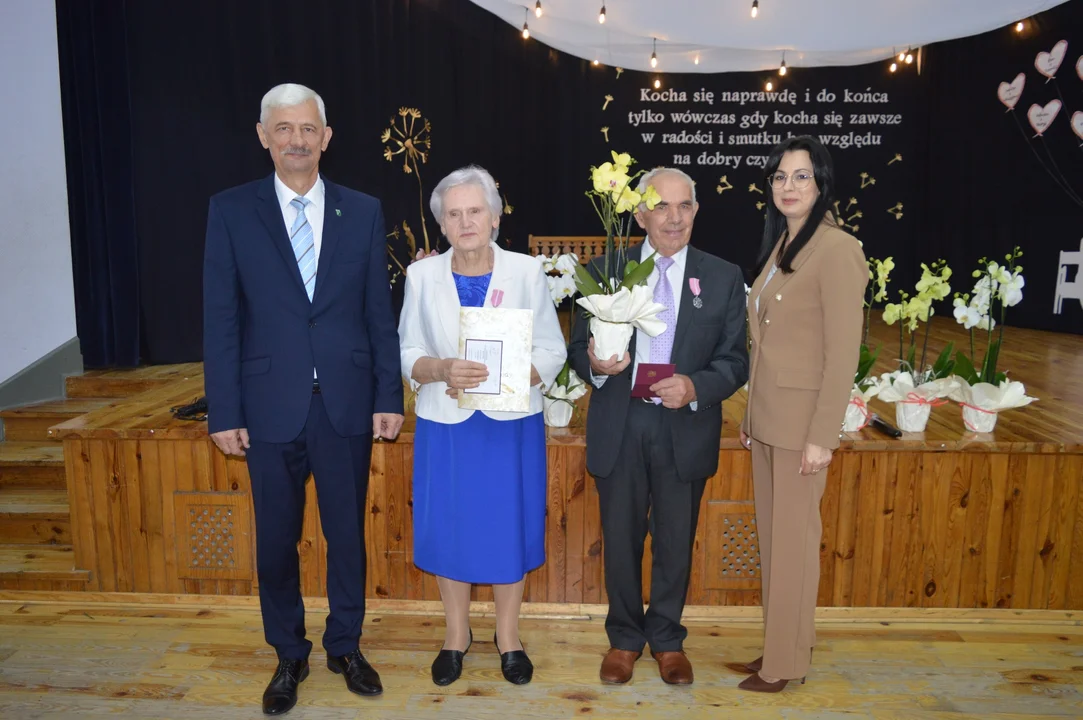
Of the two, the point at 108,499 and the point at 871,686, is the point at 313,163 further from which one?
the point at 871,686

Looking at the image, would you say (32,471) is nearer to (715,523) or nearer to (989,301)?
(715,523)

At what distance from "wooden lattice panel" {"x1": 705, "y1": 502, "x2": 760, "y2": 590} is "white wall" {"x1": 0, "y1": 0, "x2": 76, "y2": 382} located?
13.2ft

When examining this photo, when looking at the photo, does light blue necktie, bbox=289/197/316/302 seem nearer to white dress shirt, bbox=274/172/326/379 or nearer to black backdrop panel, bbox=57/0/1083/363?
white dress shirt, bbox=274/172/326/379

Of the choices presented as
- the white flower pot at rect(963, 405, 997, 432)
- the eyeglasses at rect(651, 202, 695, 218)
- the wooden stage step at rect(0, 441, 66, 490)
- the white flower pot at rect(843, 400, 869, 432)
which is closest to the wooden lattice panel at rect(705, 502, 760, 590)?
the white flower pot at rect(843, 400, 869, 432)

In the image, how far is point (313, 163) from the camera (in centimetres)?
212

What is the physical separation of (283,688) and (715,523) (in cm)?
156

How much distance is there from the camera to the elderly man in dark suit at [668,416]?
2.20m

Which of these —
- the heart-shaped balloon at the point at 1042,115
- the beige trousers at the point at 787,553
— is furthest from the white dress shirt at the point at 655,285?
the heart-shaped balloon at the point at 1042,115

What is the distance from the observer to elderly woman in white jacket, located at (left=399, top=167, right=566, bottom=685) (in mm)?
2215

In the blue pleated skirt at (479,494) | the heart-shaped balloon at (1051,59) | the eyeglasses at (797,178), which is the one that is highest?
the heart-shaped balloon at (1051,59)

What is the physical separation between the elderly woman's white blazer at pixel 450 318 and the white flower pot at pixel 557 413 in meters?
0.67

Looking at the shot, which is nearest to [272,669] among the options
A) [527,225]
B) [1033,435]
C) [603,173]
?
[603,173]

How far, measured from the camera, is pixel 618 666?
2357 mm

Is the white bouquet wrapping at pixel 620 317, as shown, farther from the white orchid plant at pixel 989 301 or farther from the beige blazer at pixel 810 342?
the white orchid plant at pixel 989 301
